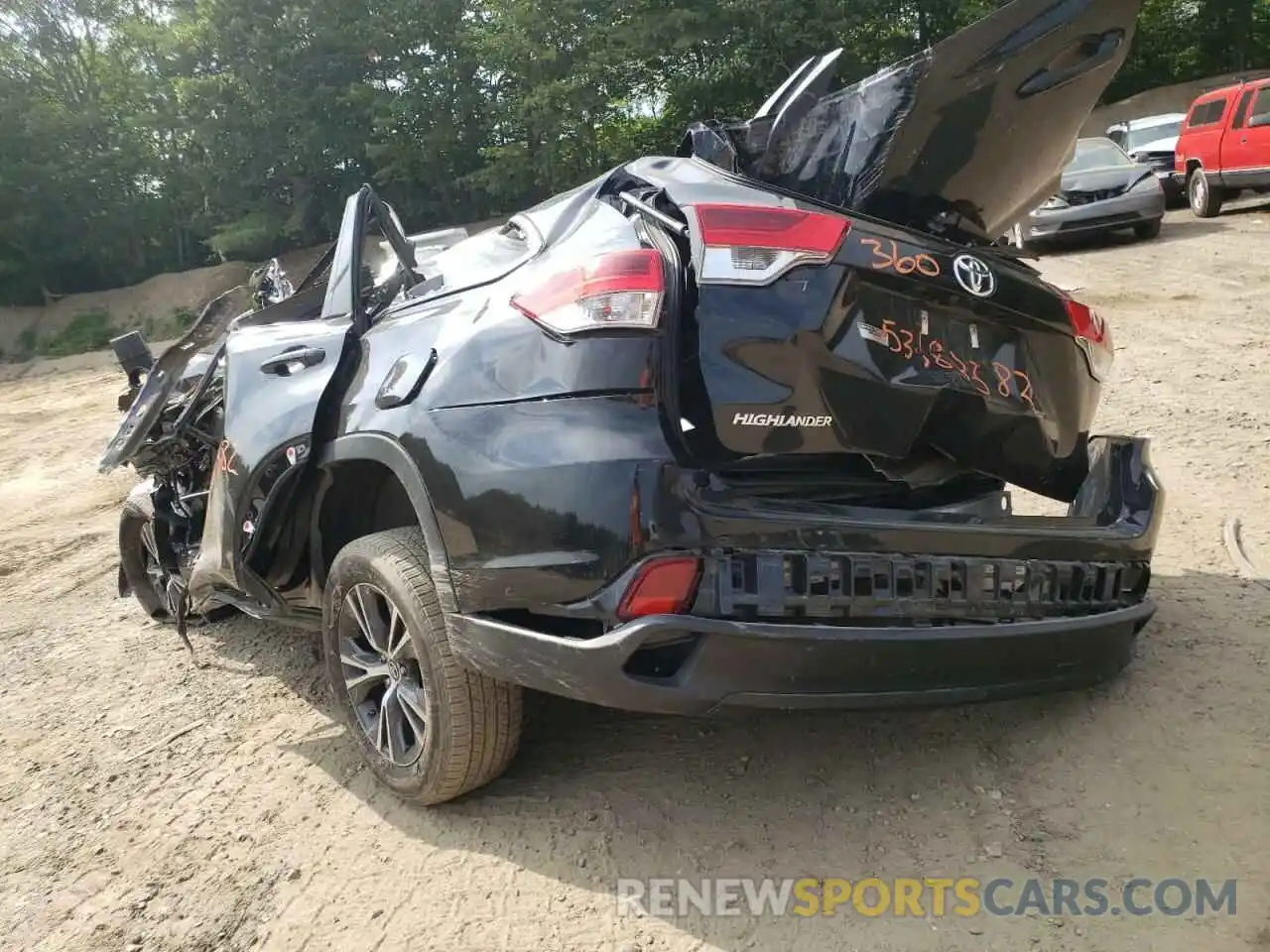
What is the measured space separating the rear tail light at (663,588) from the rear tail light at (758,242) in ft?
2.10

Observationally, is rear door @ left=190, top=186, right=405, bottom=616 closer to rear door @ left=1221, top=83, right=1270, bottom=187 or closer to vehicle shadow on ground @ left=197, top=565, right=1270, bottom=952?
vehicle shadow on ground @ left=197, top=565, right=1270, bottom=952

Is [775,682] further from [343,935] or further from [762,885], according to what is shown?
[343,935]

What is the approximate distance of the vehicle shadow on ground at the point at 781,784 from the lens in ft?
8.23

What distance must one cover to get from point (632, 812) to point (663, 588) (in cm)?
89

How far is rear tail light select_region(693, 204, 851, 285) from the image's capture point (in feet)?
7.39

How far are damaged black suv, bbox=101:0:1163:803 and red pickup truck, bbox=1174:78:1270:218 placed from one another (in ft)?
44.8

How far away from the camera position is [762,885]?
2.42 m

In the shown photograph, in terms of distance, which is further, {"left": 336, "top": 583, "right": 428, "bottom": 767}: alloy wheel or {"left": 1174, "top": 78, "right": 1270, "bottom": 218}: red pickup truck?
{"left": 1174, "top": 78, "right": 1270, "bottom": 218}: red pickup truck

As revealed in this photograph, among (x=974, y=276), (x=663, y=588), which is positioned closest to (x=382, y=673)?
(x=663, y=588)

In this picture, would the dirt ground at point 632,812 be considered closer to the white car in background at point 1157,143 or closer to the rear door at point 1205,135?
the rear door at point 1205,135

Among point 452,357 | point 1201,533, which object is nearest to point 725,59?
point 1201,533

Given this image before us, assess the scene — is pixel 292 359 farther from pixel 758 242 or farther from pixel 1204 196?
pixel 1204 196

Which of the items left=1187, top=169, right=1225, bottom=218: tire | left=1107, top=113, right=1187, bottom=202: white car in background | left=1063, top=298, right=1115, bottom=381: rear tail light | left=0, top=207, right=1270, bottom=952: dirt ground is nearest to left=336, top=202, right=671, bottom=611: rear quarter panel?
left=0, top=207, right=1270, bottom=952: dirt ground

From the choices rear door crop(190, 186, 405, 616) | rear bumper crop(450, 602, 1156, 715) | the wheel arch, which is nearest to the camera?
rear bumper crop(450, 602, 1156, 715)
